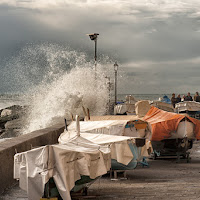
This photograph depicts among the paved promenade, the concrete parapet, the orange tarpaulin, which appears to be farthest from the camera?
the orange tarpaulin

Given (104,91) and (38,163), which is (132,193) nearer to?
(38,163)

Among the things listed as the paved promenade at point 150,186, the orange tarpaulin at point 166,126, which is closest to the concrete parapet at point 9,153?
the paved promenade at point 150,186

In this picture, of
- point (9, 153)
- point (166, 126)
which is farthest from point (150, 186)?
point (166, 126)

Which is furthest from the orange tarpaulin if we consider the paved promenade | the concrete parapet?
the concrete parapet

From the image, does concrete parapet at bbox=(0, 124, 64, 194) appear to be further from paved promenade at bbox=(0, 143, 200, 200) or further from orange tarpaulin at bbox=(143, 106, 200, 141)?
orange tarpaulin at bbox=(143, 106, 200, 141)

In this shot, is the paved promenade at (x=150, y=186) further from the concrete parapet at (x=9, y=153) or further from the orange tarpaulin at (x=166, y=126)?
the orange tarpaulin at (x=166, y=126)

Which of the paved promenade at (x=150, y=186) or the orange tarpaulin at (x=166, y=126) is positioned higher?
the orange tarpaulin at (x=166, y=126)

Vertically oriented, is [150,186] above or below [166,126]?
below

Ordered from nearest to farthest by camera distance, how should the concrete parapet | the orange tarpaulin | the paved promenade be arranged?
1. the paved promenade
2. the concrete parapet
3. the orange tarpaulin

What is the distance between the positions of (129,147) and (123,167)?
2.73ft

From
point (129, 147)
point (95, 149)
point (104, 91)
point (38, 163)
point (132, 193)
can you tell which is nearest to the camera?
point (38, 163)

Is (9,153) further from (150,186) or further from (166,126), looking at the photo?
(166,126)

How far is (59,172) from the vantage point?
8.11 m

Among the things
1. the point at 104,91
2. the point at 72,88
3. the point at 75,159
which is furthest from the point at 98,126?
the point at 104,91
